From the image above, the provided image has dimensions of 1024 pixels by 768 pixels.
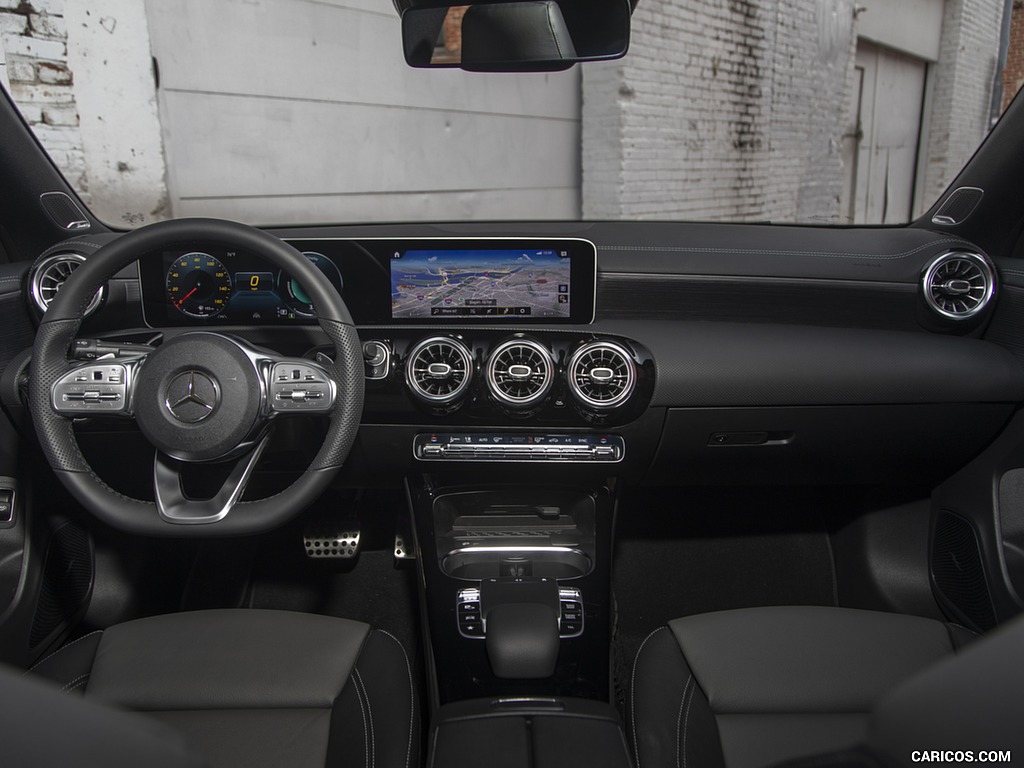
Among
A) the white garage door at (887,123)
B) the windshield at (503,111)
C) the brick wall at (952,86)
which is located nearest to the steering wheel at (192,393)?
the windshield at (503,111)

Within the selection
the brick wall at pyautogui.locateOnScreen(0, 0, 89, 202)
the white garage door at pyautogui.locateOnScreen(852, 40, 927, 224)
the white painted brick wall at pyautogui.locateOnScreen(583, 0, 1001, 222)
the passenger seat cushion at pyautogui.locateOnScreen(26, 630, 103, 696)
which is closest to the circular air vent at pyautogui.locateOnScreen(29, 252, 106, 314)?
the passenger seat cushion at pyautogui.locateOnScreen(26, 630, 103, 696)

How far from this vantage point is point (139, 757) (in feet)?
1.55

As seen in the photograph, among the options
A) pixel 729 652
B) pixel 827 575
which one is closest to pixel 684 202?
pixel 827 575

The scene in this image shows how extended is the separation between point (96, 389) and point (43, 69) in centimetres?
213

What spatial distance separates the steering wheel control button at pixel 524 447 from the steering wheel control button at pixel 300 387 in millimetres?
524

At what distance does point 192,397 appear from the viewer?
139 centimetres

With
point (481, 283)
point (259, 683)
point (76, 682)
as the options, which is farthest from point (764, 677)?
point (76, 682)

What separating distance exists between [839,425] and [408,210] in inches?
140

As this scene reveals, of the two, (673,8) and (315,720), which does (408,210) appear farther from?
(315,720)

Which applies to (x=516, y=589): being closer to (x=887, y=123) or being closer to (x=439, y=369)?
(x=439, y=369)

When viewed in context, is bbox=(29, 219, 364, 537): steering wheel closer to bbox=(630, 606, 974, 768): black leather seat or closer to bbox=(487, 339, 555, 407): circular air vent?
bbox=(487, 339, 555, 407): circular air vent

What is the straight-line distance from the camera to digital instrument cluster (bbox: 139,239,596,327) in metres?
1.82

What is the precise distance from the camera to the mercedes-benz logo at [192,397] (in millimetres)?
1384

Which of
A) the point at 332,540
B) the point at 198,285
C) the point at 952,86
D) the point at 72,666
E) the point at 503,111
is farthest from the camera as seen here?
the point at 952,86
